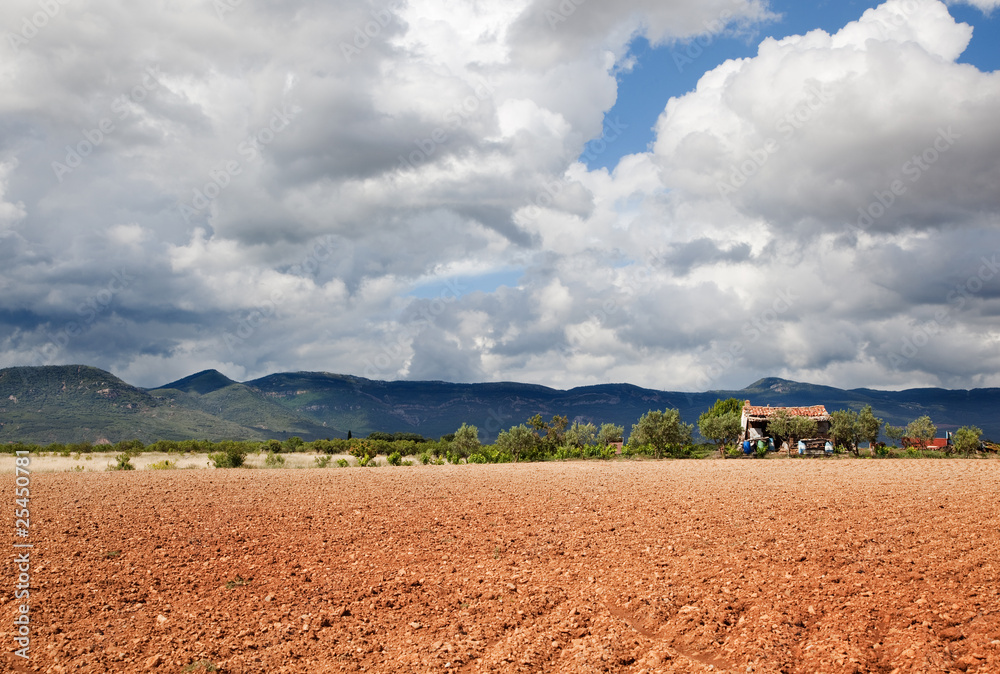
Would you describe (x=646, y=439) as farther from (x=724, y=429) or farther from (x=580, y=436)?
(x=580, y=436)

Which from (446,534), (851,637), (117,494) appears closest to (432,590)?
(446,534)

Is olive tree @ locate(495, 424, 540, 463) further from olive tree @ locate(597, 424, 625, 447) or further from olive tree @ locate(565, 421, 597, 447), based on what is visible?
olive tree @ locate(597, 424, 625, 447)

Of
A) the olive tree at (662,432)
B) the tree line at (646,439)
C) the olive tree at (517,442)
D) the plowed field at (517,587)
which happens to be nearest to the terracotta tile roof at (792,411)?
the tree line at (646,439)

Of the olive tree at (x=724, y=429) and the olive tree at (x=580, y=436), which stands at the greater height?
the olive tree at (x=724, y=429)

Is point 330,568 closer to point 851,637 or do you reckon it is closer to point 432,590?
point 432,590

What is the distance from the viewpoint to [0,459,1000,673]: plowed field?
7.76m

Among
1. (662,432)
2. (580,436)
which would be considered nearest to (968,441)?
(662,432)

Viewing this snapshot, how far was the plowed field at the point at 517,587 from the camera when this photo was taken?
7.76m

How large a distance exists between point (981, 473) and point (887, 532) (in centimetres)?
1927

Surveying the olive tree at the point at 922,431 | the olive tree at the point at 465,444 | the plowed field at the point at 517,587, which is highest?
the olive tree at the point at 922,431

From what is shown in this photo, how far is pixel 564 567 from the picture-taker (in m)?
11.4

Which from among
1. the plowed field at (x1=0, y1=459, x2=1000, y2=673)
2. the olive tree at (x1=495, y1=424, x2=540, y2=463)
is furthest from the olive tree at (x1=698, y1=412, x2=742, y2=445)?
the plowed field at (x1=0, y1=459, x2=1000, y2=673)

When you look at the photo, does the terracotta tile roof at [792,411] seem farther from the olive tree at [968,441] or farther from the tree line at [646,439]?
the olive tree at [968,441]

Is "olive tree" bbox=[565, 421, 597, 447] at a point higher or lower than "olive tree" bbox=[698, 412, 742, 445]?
lower
